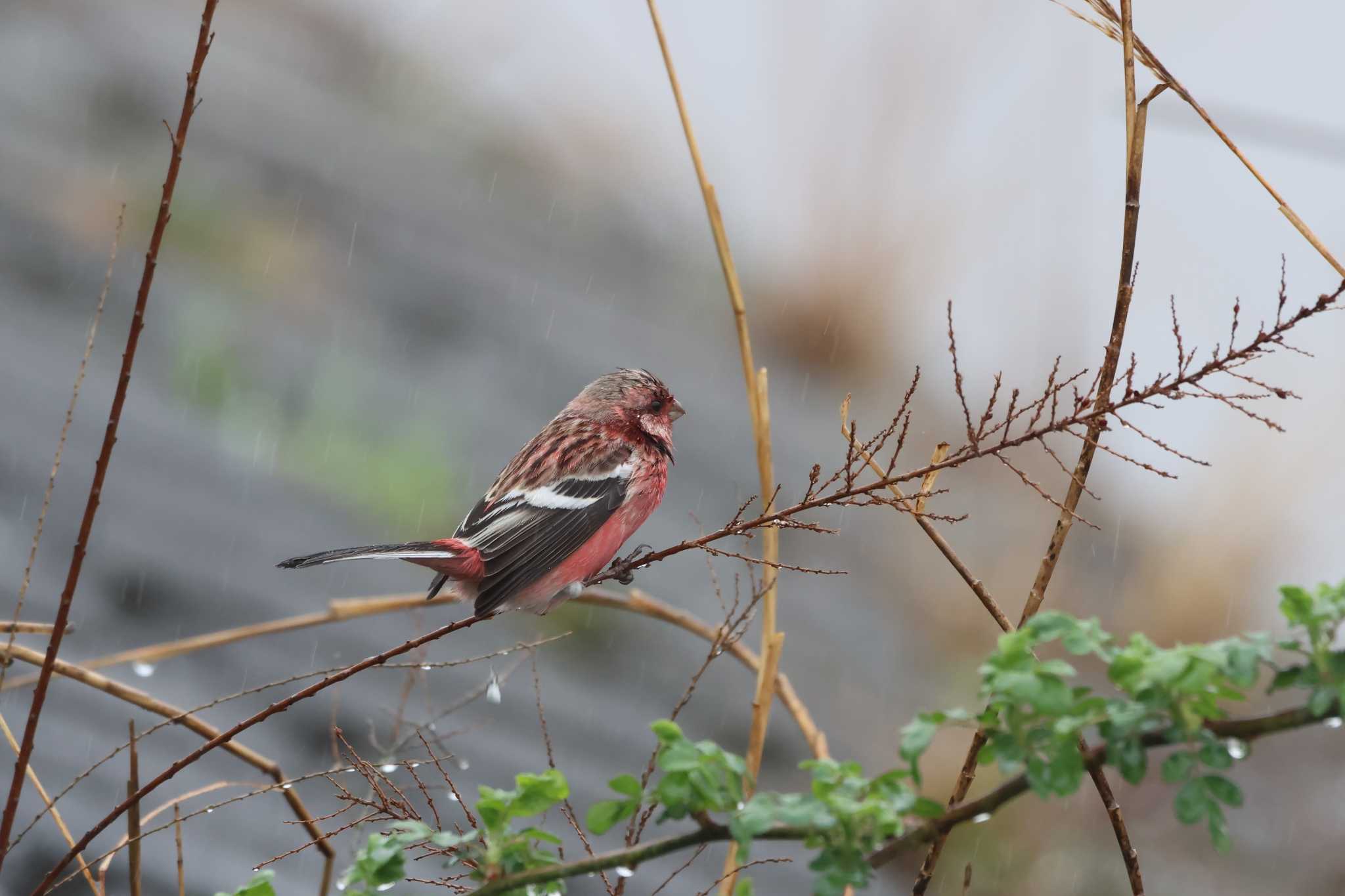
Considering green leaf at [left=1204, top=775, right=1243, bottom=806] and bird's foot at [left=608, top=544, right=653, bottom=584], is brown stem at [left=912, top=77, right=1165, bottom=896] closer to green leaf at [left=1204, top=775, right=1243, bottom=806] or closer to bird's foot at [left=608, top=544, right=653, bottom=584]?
green leaf at [left=1204, top=775, right=1243, bottom=806]

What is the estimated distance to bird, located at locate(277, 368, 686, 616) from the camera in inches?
59.2

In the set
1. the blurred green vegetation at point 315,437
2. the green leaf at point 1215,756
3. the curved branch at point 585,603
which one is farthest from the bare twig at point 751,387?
the blurred green vegetation at point 315,437

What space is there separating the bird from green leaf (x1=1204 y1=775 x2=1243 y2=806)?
822mm

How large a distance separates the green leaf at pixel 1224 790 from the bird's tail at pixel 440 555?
2.98 feet

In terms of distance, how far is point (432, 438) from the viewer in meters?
3.72

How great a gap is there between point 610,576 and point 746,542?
0.19m

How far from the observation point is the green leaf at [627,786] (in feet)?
2.54

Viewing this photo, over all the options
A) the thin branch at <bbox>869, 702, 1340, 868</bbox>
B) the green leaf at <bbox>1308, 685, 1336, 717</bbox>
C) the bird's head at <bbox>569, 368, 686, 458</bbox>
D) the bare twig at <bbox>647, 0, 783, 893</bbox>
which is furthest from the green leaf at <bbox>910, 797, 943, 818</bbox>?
the bird's head at <bbox>569, 368, 686, 458</bbox>

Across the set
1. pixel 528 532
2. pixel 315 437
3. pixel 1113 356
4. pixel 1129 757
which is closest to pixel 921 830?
pixel 1129 757

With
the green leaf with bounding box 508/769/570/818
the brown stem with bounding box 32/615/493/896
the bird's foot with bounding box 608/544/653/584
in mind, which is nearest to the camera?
the green leaf with bounding box 508/769/570/818

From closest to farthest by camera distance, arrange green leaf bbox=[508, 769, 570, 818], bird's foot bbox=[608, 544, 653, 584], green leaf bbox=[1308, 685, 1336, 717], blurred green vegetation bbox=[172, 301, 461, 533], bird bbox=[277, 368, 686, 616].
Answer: green leaf bbox=[1308, 685, 1336, 717]
green leaf bbox=[508, 769, 570, 818]
bird's foot bbox=[608, 544, 653, 584]
bird bbox=[277, 368, 686, 616]
blurred green vegetation bbox=[172, 301, 461, 533]

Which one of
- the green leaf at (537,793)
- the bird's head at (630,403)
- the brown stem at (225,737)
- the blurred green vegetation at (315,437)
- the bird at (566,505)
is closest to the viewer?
the green leaf at (537,793)

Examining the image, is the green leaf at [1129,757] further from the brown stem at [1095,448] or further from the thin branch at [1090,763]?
the brown stem at [1095,448]

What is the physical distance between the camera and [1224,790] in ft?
2.34
